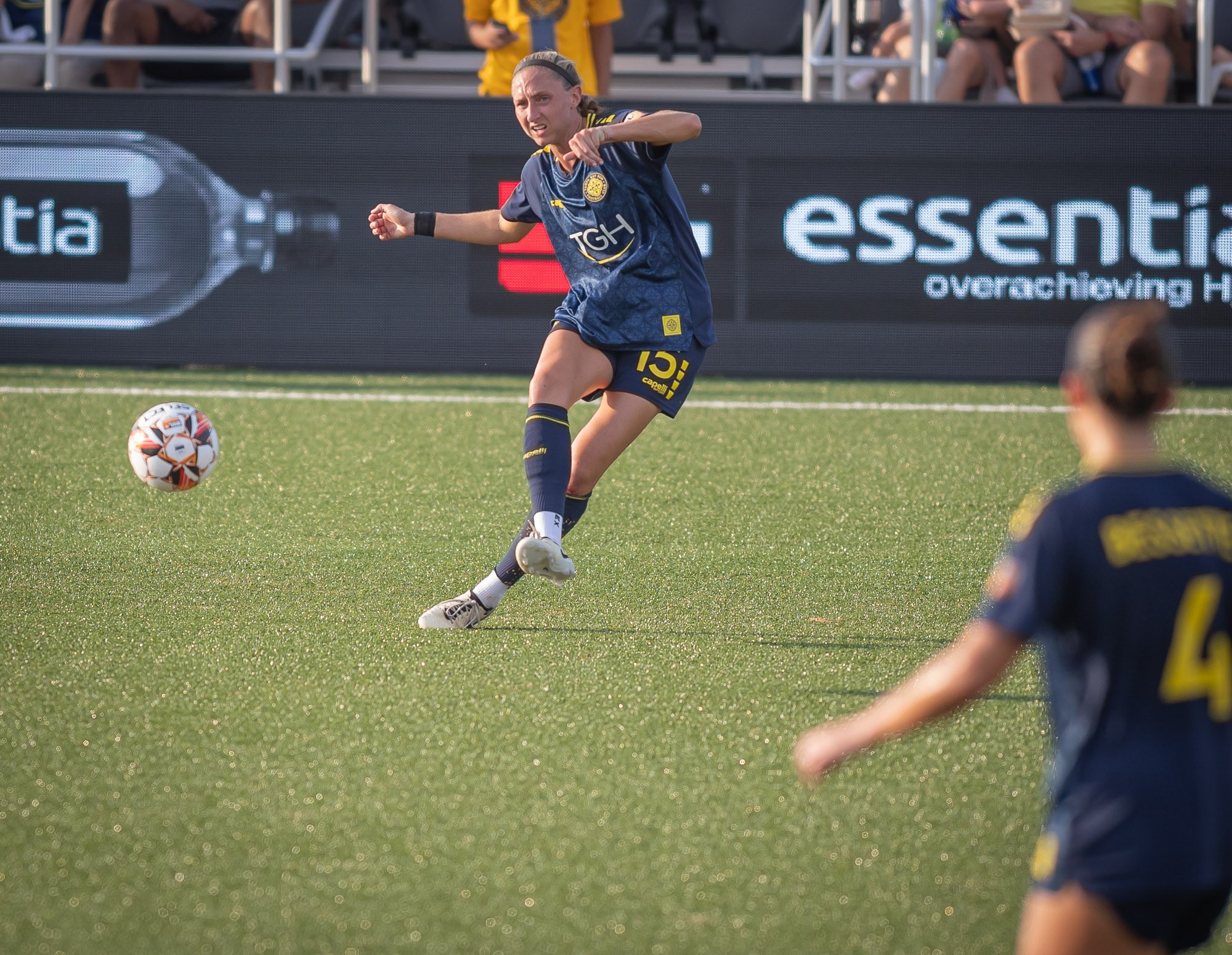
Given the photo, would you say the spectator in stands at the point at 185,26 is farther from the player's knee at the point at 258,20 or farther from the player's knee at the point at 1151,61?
the player's knee at the point at 1151,61

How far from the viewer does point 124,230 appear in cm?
1037

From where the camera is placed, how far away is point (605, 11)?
10797 millimetres

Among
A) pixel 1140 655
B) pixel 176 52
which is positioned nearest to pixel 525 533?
pixel 1140 655

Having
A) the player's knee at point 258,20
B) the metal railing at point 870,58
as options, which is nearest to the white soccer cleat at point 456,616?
the metal railing at point 870,58

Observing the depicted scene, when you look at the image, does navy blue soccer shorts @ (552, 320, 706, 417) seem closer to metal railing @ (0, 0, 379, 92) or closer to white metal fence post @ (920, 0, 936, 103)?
white metal fence post @ (920, 0, 936, 103)

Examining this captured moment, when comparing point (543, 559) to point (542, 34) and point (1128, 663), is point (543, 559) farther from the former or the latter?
point (542, 34)

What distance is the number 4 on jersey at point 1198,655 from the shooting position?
193 centimetres

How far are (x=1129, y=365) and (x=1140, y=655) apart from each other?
0.39 metres

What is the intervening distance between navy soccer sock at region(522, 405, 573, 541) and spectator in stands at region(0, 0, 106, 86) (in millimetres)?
8463

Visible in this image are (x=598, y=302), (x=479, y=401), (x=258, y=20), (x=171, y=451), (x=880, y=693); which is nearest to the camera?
(x=880, y=693)

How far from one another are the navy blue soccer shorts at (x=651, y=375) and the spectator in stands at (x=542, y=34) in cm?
610

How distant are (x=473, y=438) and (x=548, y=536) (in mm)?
3978

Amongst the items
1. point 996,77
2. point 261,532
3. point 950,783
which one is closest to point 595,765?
point 950,783

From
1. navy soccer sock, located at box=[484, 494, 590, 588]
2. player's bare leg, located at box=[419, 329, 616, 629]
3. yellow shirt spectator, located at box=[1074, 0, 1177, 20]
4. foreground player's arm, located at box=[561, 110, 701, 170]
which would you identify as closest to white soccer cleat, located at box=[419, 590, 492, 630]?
player's bare leg, located at box=[419, 329, 616, 629]
